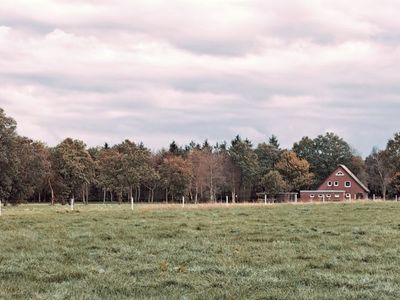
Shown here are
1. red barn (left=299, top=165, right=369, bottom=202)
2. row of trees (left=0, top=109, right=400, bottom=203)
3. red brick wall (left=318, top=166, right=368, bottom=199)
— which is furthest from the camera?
red brick wall (left=318, top=166, right=368, bottom=199)

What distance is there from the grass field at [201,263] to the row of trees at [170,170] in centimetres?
5738

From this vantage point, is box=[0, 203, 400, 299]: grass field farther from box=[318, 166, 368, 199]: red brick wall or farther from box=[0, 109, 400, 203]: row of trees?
box=[318, 166, 368, 199]: red brick wall

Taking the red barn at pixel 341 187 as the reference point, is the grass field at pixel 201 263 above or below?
below

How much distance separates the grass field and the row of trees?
57.4 metres

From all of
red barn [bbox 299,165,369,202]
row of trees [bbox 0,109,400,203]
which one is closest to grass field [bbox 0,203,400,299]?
row of trees [bbox 0,109,400,203]

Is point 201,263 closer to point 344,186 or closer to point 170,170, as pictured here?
point 170,170

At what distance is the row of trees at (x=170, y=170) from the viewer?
8281 cm

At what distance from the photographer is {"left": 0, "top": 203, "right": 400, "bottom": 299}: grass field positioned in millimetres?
9938

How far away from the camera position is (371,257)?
14172 mm

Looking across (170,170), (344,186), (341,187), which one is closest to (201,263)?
(170,170)

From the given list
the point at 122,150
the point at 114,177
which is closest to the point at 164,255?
the point at 114,177

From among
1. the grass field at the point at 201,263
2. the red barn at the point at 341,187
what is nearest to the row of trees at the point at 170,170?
the red barn at the point at 341,187

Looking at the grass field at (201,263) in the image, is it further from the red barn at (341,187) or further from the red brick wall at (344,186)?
the red brick wall at (344,186)

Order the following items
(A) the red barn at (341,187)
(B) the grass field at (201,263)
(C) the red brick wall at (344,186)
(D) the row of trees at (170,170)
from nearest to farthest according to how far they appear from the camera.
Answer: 1. (B) the grass field at (201,263)
2. (D) the row of trees at (170,170)
3. (A) the red barn at (341,187)
4. (C) the red brick wall at (344,186)
